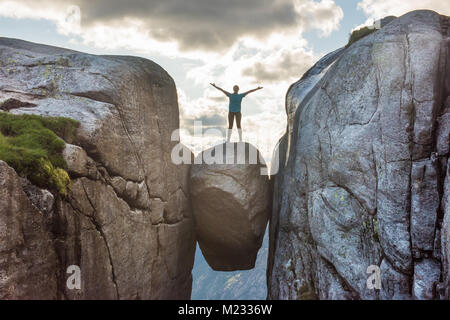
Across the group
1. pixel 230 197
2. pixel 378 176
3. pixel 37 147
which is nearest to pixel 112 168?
pixel 37 147

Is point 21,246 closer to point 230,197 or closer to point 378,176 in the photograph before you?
point 230,197

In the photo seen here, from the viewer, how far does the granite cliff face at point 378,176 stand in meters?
11.7

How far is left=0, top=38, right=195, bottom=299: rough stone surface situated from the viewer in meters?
11.6

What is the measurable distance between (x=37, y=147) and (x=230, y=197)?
11.4m

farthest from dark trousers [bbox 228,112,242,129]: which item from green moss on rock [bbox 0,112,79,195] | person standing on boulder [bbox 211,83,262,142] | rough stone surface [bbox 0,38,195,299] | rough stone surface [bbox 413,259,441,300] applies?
rough stone surface [bbox 413,259,441,300]

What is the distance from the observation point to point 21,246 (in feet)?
29.1

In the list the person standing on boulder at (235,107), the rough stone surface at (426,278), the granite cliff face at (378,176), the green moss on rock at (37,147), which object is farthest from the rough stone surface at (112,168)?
the rough stone surface at (426,278)

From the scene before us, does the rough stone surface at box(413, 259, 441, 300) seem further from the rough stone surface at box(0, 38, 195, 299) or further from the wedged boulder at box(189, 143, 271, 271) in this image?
the rough stone surface at box(0, 38, 195, 299)

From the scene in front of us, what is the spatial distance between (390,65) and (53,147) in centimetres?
1392

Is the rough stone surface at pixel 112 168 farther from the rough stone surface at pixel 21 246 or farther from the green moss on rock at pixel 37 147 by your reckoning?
the rough stone surface at pixel 21 246

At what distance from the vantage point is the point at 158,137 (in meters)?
17.3
